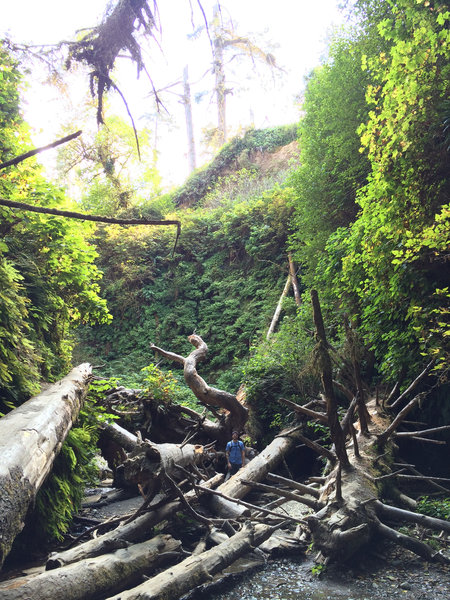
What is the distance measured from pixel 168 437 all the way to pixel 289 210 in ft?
36.2

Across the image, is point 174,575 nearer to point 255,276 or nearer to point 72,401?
point 72,401

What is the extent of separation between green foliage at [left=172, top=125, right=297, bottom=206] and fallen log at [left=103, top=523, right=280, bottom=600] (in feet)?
72.7

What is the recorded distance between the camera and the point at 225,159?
82.4ft

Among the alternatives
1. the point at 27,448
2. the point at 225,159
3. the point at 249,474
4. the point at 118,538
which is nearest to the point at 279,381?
the point at 249,474

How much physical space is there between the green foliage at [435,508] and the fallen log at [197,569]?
7.74ft

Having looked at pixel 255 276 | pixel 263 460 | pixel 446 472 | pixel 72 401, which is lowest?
pixel 446 472

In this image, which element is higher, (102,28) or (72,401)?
(102,28)

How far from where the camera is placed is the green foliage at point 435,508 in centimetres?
525

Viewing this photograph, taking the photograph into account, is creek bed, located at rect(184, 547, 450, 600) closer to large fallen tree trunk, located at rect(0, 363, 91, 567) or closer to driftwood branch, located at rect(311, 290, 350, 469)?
driftwood branch, located at rect(311, 290, 350, 469)

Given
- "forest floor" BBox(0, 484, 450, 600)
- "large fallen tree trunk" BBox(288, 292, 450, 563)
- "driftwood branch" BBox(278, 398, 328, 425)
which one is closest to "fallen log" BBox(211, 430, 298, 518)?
"driftwood branch" BBox(278, 398, 328, 425)

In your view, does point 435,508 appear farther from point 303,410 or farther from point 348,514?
point 303,410

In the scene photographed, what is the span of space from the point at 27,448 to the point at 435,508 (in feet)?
17.2

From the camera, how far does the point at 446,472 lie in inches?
270

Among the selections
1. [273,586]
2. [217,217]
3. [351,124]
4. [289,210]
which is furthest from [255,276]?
[273,586]
